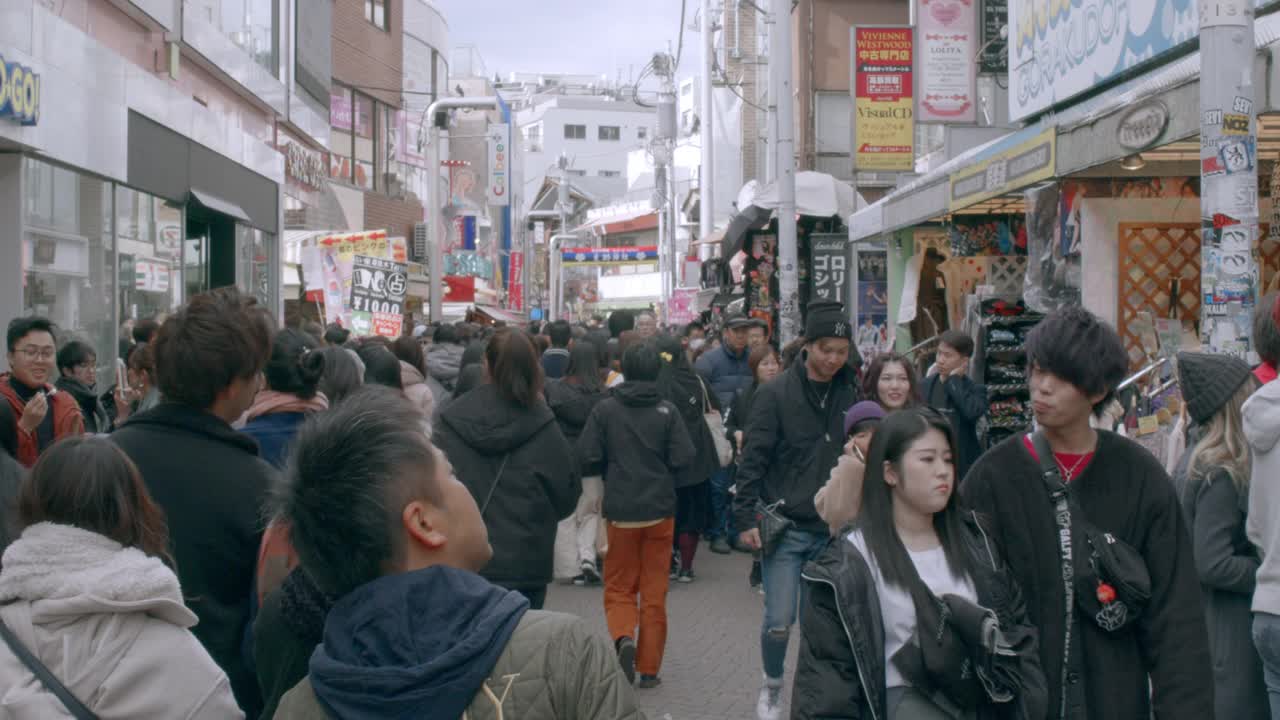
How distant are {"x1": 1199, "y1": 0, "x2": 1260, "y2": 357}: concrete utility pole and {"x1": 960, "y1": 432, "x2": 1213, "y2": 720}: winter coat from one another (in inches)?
70.5

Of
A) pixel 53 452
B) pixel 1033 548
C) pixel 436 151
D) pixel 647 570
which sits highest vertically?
pixel 436 151

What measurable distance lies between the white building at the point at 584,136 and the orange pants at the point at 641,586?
337 ft

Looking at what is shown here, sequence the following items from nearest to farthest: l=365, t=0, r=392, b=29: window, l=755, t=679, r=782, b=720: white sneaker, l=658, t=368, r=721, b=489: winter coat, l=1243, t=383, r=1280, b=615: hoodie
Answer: l=1243, t=383, r=1280, b=615: hoodie
l=755, t=679, r=782, b=720: white sneaker
l=658, t=368, r=721, b=489: winter coat
l=365, t=0, r=392, b=29: window

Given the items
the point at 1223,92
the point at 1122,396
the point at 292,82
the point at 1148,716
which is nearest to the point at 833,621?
the point at 1148,716

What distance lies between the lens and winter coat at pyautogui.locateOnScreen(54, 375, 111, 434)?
8008 mm

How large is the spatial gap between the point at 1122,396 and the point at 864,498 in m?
4.70

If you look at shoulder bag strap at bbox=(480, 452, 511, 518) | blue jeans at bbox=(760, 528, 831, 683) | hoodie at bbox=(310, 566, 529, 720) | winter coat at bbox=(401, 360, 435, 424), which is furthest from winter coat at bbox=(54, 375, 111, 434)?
hoodie at bbox=(310, 566, 529, 720)

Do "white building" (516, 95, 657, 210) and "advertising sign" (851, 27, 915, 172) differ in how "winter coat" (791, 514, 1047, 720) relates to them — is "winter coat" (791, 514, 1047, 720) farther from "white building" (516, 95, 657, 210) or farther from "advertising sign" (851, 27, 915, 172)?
"white building" (516, 95, 657, 210)

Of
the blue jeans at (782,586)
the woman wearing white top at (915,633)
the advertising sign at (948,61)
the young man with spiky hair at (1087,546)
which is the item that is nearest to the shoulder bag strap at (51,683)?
the woman wearing white top at (915,633)

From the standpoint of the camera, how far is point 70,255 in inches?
459

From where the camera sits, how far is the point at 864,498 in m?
3.66

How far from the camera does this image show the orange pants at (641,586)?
764 cm

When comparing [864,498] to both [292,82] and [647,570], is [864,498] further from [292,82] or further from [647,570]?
[292,82]

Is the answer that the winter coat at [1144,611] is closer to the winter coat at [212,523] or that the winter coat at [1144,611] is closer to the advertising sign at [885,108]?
the winter coat at [212,523]
